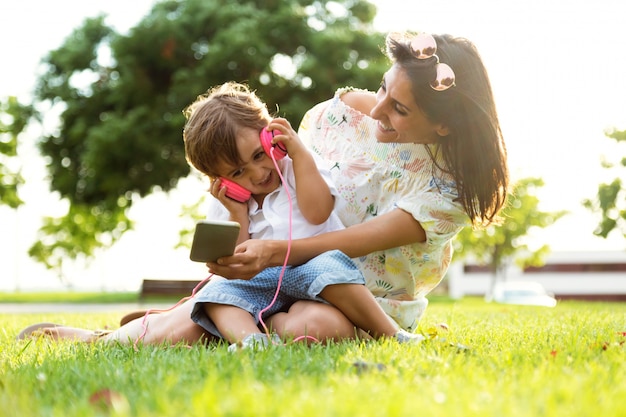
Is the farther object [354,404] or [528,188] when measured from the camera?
[528,188]

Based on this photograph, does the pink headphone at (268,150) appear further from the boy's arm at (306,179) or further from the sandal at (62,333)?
the sandal at (62,333)

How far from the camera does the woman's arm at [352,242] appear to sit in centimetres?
336

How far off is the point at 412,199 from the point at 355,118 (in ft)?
2.39

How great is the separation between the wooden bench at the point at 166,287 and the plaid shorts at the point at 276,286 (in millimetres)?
14688

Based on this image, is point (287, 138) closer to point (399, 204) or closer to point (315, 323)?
point (399, 204)

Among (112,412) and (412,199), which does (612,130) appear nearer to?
(412,199)

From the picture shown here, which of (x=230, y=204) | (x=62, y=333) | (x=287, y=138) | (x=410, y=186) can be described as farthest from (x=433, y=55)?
(x=62, y=333)

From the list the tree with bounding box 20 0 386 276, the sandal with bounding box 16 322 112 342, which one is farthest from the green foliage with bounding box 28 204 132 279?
the sandal with bounding box 16 322 112 342

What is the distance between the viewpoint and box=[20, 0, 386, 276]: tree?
17.6 metres

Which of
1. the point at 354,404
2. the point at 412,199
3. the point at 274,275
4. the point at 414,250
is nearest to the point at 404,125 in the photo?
the point at 412,199

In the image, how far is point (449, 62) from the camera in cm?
374

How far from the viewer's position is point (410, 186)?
385 centimetres

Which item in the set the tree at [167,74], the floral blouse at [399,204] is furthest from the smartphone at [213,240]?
the tree at [167,74]

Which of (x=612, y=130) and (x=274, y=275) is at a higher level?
(x=274, y=275)
